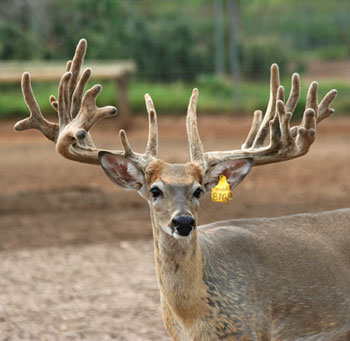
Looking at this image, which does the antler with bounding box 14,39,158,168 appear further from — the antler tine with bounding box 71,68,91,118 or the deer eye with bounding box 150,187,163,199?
the deer eye with bounding box 150,187,163,199

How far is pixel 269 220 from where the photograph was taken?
5539 millimetres

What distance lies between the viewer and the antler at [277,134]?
17.0ft

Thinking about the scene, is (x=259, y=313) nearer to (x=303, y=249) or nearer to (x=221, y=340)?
(x=221, y=340)

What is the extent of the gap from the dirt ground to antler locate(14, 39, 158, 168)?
1755 mm

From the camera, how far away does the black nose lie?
4406mm

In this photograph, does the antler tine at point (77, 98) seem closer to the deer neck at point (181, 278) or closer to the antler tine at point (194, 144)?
the antler tine at point (194, 144)

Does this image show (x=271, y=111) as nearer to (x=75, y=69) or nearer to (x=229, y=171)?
(x=229, y=171)

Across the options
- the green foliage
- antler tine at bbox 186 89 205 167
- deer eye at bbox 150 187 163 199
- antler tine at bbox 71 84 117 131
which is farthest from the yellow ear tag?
the green foliage

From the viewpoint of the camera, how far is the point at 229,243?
5.17 metres

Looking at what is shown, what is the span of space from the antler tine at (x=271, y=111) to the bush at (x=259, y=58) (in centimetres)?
1322

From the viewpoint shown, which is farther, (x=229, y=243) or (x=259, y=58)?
(x=259, y=58)

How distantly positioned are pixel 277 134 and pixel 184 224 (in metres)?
1.32

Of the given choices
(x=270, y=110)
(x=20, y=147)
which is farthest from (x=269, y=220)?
(x=20, y=147)

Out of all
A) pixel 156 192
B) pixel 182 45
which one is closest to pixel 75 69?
pixel 156 192
